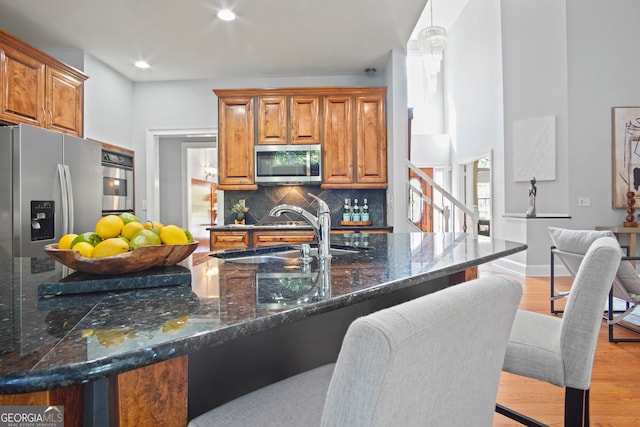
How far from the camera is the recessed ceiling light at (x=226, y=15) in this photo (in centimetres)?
333

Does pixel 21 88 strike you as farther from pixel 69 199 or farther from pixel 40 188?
pixel 69 199

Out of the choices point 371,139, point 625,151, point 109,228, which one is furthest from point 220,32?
point 625,151

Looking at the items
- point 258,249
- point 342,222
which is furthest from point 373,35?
point 258,249

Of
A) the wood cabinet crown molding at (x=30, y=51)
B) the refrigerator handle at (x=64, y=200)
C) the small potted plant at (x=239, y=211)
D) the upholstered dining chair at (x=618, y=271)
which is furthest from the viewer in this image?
the small potted plant at (x=239, y=211)

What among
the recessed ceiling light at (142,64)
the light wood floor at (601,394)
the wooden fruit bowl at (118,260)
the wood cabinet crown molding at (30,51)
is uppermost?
the recessed ceiling light at (142,64)

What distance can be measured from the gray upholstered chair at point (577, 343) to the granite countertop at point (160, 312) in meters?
0.37

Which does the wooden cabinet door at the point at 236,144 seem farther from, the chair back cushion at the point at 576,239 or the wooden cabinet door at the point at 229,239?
the chair back cushion at the point at 576,239

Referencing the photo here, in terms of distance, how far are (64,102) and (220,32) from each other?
62.4 inches

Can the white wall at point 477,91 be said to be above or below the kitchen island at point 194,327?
above

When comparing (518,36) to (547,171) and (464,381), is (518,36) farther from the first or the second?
(464,381)

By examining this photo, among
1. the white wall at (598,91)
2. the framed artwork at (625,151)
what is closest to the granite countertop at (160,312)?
the white wall at (598,91)

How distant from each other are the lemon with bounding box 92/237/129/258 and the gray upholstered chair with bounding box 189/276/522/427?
0.65m

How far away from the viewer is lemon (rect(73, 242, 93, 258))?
92 cm

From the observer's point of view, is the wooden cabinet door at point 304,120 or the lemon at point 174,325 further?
the wooden cabinet door at point 304,120
